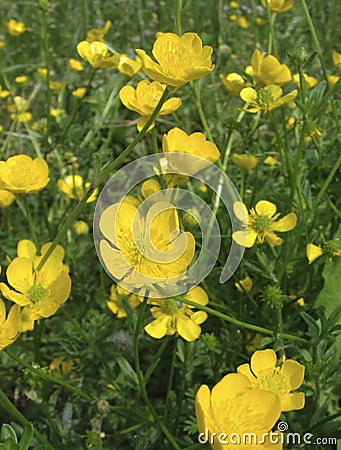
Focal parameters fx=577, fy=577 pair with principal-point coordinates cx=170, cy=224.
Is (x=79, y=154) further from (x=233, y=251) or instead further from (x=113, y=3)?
(x=113, y=3)

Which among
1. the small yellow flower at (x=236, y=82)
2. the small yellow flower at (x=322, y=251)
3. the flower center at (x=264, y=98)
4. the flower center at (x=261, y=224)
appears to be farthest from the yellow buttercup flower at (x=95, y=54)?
the small yellow flower at (x=322, y=251)

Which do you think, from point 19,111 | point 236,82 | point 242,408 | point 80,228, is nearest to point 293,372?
point 242,408

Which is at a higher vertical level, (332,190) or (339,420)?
(332,190)

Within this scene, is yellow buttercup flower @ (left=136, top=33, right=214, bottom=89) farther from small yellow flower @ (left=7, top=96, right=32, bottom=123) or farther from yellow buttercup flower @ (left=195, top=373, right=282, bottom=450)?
small yellow flower @ (left=7, top=96, right=32, bottom=123)

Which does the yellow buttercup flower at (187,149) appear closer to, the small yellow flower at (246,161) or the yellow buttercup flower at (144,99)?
the yellow buttercup flower at (144,99)

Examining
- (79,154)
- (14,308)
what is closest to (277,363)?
(14,308)

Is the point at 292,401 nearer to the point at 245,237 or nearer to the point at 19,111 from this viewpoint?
the point at 245,237
